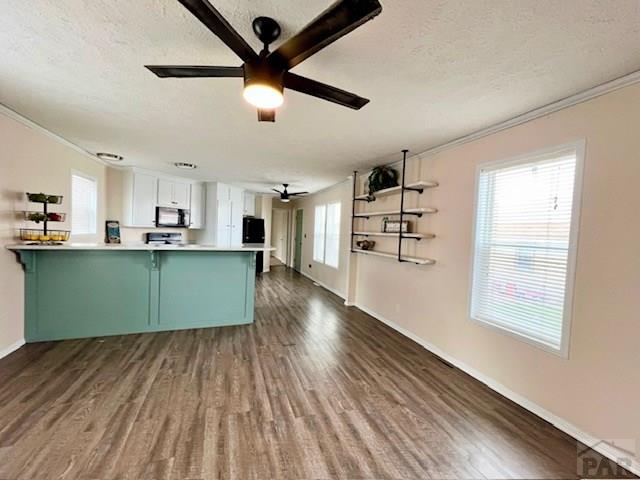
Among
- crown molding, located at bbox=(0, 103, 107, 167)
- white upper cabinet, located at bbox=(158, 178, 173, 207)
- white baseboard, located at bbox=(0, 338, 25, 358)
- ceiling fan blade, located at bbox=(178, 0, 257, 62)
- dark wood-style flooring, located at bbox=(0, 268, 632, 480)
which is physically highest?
crown molding, located at bbox=(0, 103, 107, 167)

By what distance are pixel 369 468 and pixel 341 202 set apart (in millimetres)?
4987

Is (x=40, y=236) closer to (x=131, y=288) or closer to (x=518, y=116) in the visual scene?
(x=131, y=288)

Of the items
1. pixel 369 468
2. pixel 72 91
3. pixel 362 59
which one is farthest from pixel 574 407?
pixel 72 91

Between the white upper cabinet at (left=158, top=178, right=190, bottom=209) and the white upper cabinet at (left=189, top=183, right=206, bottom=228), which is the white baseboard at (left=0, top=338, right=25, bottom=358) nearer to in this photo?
the white upper cabinet at (left=158, top=178, right=190, bottom=209)

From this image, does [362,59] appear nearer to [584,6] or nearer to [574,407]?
[584,6]

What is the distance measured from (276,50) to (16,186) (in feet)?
10.3

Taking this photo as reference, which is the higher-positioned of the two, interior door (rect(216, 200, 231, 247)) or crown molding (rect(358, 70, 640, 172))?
crown molding (rect(358, 70, 640, 172))

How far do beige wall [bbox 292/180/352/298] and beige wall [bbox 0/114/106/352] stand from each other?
4399mm

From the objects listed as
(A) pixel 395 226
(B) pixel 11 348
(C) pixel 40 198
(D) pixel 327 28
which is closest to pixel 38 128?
(C) pixel 40 198

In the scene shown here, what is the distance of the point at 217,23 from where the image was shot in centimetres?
113

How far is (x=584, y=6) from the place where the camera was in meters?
1.24

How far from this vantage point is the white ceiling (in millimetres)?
1337

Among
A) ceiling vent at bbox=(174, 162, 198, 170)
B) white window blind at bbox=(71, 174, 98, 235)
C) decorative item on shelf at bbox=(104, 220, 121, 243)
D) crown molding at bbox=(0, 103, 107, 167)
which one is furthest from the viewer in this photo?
decorative item on shelf at bbox=(104, 220, 121, 243)

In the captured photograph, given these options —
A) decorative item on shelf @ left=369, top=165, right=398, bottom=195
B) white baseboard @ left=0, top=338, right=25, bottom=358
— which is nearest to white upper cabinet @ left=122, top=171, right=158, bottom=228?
white baseboard @ left=0, top=338, right=25, bottom=358
